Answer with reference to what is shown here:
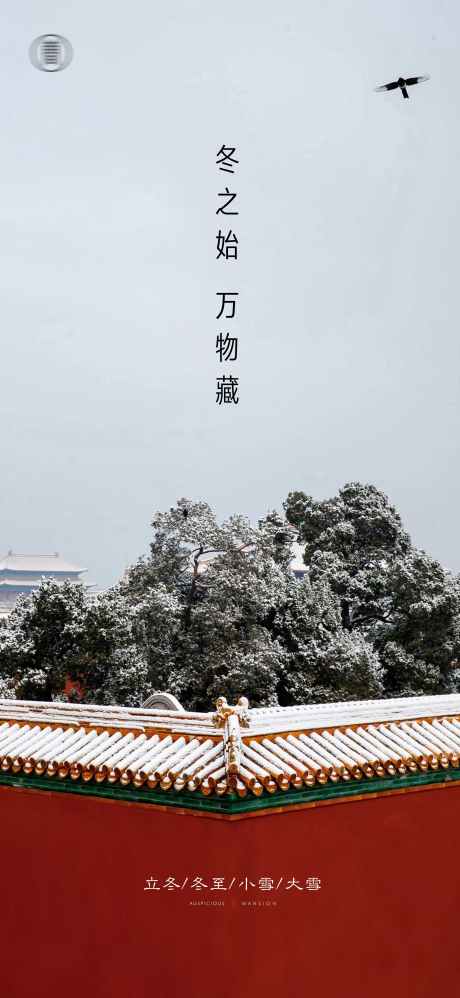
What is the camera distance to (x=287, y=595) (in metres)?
15.5

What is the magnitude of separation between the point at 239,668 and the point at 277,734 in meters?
9.76

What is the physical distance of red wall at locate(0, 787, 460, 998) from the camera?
405cm

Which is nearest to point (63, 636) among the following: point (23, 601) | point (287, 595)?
point (23, 601)

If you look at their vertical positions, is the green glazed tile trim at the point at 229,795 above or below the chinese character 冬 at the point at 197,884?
above

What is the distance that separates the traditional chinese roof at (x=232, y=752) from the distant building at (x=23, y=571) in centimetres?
4163

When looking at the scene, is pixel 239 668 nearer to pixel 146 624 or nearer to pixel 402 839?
pixel 146 624

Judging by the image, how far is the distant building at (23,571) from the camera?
45.8 metres

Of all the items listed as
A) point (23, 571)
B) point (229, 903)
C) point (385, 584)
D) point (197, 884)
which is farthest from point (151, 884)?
point (23, 571)

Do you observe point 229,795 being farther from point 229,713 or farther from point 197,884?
point 197,884

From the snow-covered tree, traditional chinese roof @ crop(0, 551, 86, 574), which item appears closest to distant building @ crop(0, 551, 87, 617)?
traditional chinese roof @ crop(0, 551, 86, 574)

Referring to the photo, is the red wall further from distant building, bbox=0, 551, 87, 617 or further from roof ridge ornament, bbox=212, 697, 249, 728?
distant building, bbox=0, 551, 87, 617

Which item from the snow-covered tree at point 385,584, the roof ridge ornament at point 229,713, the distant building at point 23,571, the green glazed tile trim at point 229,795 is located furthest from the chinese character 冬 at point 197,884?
the distant building at point 23,571

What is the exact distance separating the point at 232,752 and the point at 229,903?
70 cm

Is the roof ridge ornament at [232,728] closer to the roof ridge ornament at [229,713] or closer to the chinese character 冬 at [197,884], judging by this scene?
the roof ridge ornament at [229,713]
